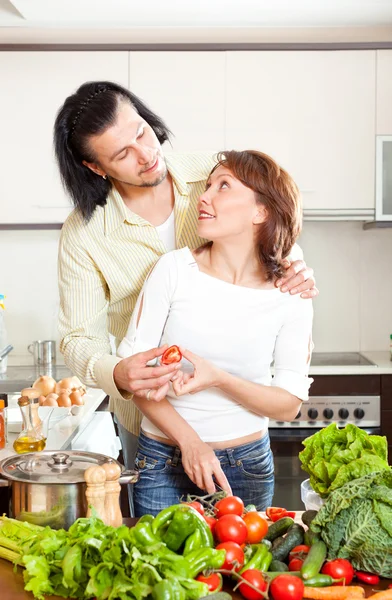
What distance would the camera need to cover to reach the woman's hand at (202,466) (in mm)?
1676

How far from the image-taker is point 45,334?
382 cm

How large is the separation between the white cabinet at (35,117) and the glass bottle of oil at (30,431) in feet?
5.44

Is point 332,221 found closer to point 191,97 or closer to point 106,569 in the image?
point 191,97

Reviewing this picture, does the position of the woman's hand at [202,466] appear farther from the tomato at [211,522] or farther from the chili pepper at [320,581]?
the chili pepper at [320,581]

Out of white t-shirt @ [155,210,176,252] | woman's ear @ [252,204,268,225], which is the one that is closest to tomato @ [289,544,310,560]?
woman's ear @ [252,204,268,225]

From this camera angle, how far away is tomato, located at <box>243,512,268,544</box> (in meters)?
1.28

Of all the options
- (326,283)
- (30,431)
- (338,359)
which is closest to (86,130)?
(30,431)

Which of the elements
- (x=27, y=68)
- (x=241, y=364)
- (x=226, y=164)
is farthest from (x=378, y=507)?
(x=27, y=68)

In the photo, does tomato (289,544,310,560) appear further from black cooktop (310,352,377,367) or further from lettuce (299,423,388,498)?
black cooktop (310,352,377,367)

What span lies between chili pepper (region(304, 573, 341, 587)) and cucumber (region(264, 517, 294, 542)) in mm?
170

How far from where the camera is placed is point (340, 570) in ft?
3.94

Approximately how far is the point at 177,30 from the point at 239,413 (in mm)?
2403

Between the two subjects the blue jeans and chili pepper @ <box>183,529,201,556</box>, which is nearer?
chili pepper @ <box>183,529,201,556</box>

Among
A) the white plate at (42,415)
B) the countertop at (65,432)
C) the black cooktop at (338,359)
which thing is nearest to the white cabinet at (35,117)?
the countertop at (65,432)
